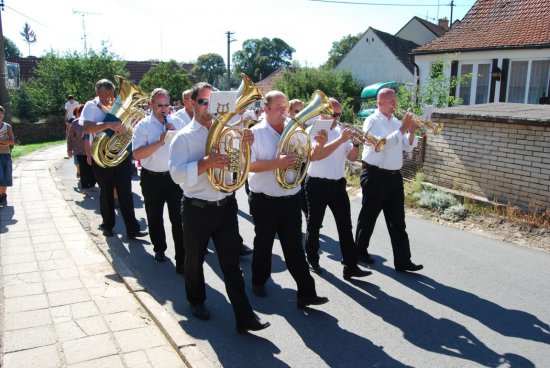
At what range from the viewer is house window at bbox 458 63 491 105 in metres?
17.4

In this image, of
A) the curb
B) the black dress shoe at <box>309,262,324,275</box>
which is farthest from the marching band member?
the curb

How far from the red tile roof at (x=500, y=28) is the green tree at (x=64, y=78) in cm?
1970

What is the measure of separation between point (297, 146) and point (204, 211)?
3.38ft

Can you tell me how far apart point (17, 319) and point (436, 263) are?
4.39 m

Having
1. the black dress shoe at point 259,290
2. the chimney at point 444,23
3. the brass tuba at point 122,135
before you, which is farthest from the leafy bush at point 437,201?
the chimney at point 444,23

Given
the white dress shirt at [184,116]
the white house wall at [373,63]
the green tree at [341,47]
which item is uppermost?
the green tree at [341,47]

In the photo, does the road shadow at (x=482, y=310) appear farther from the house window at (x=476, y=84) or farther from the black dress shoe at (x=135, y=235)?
the house window at (x=476, y=84)

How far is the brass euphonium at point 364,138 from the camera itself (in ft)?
15.7

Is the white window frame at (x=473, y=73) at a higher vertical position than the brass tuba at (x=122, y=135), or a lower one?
higher

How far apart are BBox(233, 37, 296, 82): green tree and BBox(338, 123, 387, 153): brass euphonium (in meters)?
64.9

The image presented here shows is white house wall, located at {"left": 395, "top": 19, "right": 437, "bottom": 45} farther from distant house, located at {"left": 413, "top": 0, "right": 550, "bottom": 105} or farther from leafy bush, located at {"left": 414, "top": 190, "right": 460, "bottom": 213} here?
leafy bush, located at {"left": 414, "top": 190, "right": 460, "bottom": 213}

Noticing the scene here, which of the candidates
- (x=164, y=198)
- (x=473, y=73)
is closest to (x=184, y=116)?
(x=164, y=198)

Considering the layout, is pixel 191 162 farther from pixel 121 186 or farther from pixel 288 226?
pixel 121 186

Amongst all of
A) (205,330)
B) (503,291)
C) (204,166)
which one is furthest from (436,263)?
(204,166)
